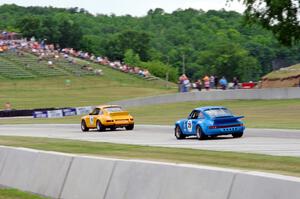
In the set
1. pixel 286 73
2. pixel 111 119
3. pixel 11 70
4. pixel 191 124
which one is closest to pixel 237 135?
pixel 191 124

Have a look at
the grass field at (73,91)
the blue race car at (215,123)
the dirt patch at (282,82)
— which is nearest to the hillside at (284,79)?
the dirt patch at (282,82)

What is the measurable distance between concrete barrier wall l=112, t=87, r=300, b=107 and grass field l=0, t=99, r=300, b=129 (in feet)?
3.35

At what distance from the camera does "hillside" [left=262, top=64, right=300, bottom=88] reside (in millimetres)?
59812

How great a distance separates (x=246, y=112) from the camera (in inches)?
1868

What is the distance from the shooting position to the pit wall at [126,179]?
7836 millimetres

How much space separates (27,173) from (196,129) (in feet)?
41.9

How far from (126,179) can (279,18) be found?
40.6 metres

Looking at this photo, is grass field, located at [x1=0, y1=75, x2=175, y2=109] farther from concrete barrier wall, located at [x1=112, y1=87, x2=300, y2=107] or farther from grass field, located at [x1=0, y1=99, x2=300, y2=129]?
grass field, located at [x1=0, y1=99, x2=300, y2=129]

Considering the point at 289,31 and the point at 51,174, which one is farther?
the point at 289,31

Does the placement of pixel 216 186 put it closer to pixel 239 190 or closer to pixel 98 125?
pixel 239 190

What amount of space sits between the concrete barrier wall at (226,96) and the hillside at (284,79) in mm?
4516

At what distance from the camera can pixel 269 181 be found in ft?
25.0

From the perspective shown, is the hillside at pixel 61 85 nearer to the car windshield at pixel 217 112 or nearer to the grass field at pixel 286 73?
the grass field at pixel 286 73

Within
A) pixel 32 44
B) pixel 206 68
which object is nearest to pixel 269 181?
pixel 32 44
